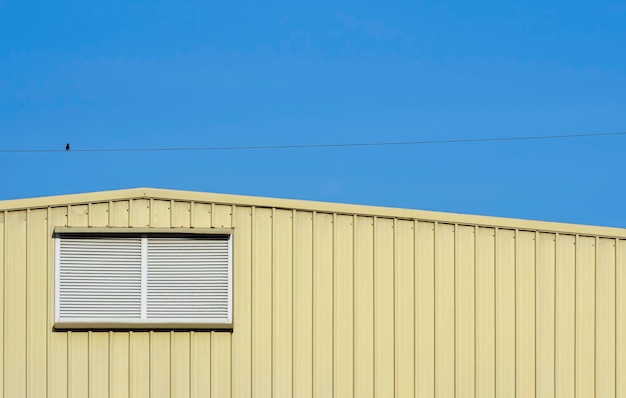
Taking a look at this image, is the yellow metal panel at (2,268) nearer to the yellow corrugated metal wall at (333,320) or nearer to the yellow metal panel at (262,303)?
the yellow corrugated metal wall at (333,320)

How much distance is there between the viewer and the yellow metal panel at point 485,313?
12391 mm

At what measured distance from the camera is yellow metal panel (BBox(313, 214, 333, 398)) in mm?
12219

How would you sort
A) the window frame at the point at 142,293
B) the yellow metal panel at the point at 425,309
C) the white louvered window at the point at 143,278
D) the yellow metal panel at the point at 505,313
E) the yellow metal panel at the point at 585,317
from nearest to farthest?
1. the window frame at the point at 142,293
2. the white louvered window at the point at 143,278
3. the yellow metal panel at the point at 425,309
4. the yellow metal panel at the point at 505,313
5. the yellow metal panel at the point at 585,317

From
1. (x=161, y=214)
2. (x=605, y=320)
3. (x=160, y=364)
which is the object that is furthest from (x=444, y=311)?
(x=161, y=214)

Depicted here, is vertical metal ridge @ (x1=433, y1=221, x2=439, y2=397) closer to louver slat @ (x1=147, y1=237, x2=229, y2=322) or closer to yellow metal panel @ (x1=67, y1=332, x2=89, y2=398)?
louver slat @ (x1=147, y1=237, x2=229, y2=322)

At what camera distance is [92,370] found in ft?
39.9

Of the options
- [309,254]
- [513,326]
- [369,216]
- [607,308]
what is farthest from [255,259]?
[607,308]

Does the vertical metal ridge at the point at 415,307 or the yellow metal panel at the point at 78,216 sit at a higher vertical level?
the yellow metal panel at the point at 78,216

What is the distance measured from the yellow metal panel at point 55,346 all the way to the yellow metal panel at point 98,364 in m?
0.29

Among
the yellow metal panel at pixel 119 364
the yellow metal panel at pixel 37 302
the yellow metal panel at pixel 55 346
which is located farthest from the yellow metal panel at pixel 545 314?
the yellow metal panel at pixel 37 302

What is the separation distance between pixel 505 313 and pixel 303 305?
2386 mm

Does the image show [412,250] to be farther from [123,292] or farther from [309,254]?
[123,292]

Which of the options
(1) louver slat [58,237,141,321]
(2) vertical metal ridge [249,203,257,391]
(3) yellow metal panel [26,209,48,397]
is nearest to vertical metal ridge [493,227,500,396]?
(2) vertical metal ridge [249,203,257,391]

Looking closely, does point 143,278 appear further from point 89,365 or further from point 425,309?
point 425,309
